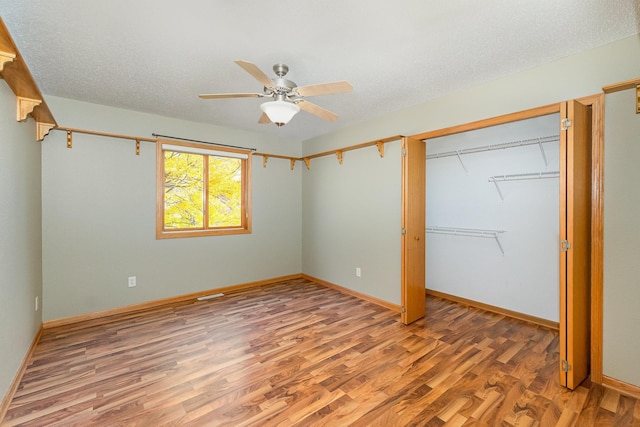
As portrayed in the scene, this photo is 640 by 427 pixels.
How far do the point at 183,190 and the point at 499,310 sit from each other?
4443 millimetres

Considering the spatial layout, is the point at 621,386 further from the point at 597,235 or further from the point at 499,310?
the point at 499,310

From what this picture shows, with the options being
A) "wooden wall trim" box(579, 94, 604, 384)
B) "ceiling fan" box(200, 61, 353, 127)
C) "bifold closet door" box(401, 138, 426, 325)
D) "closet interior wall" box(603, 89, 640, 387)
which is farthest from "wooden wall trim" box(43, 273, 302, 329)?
"closet interior wall" box(603, 89, 640, 387)

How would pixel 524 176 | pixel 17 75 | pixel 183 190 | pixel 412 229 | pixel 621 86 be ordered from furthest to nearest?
1. pixel 183 190
2. pixel 524 176
3. pixel 412 229
4. pixel 621 86
5. pixel 17 75

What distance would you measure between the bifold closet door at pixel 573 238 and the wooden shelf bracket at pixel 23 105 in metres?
3.91

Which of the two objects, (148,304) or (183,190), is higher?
(183,190)

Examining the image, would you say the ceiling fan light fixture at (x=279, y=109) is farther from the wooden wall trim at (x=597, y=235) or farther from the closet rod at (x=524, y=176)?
the closet rod at (x=524, y=176)

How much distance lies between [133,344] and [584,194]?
4.02m

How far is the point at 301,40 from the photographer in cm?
203

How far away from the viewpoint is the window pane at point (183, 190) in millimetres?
3900

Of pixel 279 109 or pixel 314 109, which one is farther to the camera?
pixel 314 109

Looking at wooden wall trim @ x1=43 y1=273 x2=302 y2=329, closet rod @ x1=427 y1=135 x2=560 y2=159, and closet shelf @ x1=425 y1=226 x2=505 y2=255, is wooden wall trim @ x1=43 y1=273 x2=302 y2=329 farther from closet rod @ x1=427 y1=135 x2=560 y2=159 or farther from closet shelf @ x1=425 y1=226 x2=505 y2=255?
closet rod @ x1=427 y1=135 x2=560 y2=159

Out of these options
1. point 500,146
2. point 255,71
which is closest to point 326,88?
point 255,71

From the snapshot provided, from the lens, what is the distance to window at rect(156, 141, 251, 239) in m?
3.84

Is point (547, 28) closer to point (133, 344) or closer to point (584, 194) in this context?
point (584, 194)
